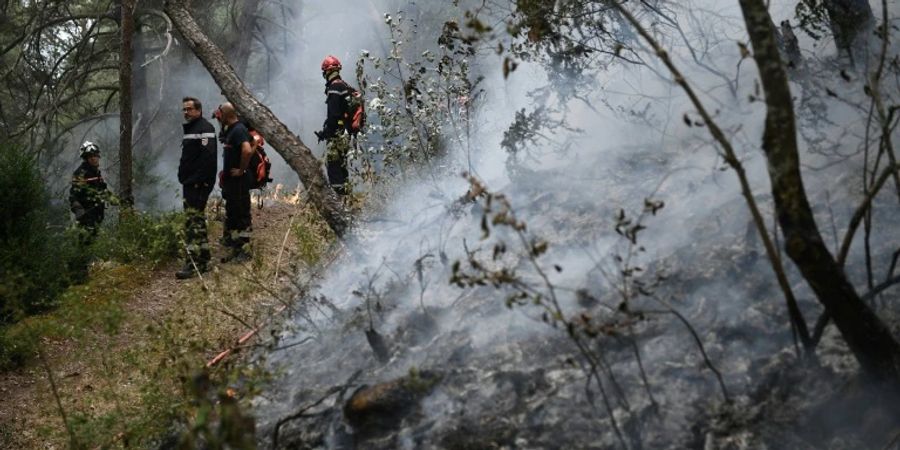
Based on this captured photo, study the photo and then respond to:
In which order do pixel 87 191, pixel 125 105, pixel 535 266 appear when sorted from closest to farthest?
pixel 535 266
pixel 87 191
pixel 125 105

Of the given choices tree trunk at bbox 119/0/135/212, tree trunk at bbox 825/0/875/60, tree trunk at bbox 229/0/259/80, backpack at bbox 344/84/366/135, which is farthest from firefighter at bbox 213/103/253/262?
tree trunk at bbox 229/0/259/80

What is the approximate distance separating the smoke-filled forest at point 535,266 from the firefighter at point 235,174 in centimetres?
3

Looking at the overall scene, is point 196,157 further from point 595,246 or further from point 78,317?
point 595,246

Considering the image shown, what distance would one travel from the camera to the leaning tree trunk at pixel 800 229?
3344mm

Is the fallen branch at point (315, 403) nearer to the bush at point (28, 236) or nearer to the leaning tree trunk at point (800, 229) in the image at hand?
the leaning tree trunk at point (800, 229)

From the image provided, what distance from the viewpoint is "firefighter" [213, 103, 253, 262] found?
321 inches

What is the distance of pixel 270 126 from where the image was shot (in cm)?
695

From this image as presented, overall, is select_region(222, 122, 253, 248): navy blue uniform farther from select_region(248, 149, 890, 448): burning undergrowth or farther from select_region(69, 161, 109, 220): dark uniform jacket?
select_region(248, 149, 890, 448): burning undergrowth

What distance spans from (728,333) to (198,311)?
177 inches

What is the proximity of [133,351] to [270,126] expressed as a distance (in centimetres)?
219

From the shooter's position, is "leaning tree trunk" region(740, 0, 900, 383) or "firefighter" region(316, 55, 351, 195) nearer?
"leaning tree trunk" region(740, 0, 900, 383)

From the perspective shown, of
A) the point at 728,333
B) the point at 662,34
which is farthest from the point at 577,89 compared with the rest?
the point at 728,333

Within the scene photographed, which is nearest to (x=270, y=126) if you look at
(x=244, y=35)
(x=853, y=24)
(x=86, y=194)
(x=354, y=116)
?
(x=354, y=116)

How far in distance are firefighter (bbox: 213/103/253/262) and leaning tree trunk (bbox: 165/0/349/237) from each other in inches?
34.9
